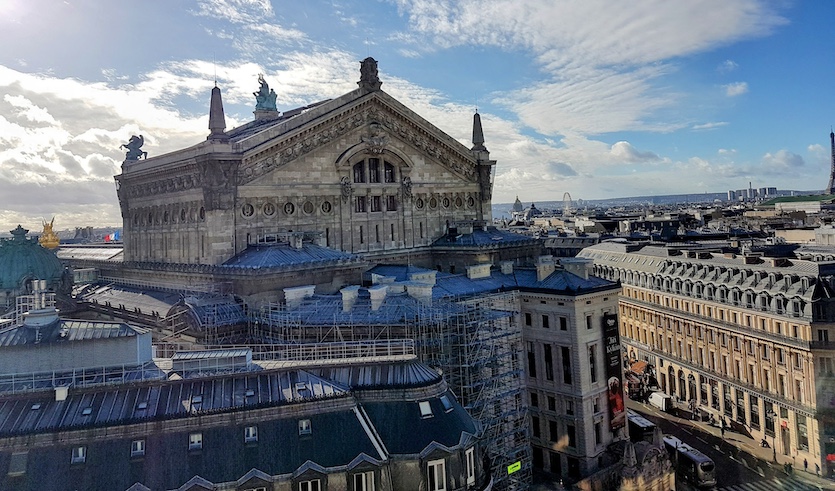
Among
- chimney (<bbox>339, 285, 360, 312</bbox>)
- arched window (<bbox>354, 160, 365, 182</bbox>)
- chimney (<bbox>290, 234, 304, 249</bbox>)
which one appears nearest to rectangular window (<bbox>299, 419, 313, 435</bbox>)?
chimney (<bbox>339, 285, 360, 312</bbox>)

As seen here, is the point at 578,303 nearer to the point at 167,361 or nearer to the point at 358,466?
the point at 358,466

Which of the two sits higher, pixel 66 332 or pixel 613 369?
pixel 66 332

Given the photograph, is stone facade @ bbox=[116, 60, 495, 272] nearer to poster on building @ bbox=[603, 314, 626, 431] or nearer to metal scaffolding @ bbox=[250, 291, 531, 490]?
metal scaffolding @ bbox=[250, 291, 531, 490]

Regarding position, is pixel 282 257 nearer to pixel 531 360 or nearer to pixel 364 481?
pixel 531 360

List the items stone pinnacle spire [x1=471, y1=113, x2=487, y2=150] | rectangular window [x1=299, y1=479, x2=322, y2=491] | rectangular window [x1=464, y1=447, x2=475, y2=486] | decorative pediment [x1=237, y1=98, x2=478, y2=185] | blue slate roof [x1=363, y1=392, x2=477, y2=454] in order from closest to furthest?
rectangular window [x1=299, y1=479, x2=322, y2=491] < blue slate roof [x1=363, y1=392, x2=477, y2=454] < rectangular window [x1=464, y1=447, x2=475, y2=486] < decorative pediment [x1=237, y1=98, x2=478, y2=185] < stone pinnacle spire [x1=471, y1=113, x2=487, y2=150]

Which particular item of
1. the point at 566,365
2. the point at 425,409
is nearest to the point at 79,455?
the point at 425,409

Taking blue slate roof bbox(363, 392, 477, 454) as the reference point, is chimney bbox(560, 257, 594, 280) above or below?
above
